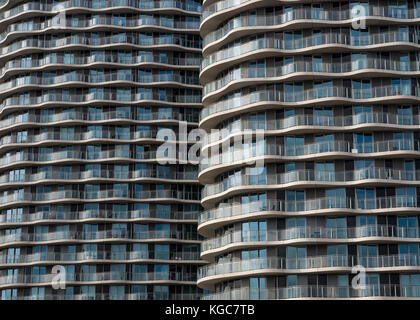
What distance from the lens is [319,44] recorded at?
243 feet

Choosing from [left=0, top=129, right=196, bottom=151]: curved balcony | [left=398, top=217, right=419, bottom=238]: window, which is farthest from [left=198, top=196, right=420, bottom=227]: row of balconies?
[left=0, top=129, right=196, bottom=151]: curved balcony

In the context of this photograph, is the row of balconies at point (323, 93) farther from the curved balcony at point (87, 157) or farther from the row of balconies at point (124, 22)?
the row of balconies at point (124, 22)

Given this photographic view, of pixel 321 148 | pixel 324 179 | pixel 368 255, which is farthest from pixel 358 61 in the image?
pixel 368 255

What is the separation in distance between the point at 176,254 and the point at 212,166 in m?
23.1

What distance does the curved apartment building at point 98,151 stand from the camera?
95750 millimetres

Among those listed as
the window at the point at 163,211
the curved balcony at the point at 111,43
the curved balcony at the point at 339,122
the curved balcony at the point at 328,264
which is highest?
the curved balcony at the point at 111,43

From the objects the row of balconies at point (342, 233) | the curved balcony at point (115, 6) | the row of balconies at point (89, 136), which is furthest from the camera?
the curved balcony at point (115, 6)

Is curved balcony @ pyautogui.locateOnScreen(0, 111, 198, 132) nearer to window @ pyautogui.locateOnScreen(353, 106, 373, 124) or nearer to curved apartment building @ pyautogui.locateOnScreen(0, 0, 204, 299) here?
curved apartment building @ pyautogui.locateOnScreen(0, 0, 204, 299)

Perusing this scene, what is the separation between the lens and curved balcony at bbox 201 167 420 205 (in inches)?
2781

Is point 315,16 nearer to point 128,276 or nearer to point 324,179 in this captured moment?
point 324,179

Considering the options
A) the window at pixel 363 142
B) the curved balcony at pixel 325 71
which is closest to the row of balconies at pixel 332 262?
the window at pixel 363 142

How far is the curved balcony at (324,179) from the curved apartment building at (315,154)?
10 cm

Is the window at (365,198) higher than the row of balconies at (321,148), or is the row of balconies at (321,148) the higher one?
the row of balconies at (321,148)

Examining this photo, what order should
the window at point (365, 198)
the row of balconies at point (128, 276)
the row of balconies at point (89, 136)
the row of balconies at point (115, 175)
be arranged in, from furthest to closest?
the row of balconies at point (89, 136) < the row of balconies at point (115, 175) < the row of balconies at point (128, 276) < the window at point (365, 198)
